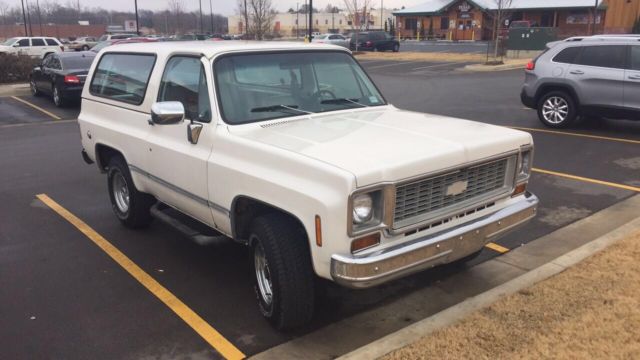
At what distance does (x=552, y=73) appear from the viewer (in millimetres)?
11039

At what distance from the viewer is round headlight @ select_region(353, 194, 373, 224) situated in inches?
128

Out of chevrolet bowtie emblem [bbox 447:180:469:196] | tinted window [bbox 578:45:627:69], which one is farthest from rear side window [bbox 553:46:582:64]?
chevrolet bowtie emblem [bbox 447:180:469:196]

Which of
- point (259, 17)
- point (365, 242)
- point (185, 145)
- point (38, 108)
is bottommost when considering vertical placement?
point (38, 108)

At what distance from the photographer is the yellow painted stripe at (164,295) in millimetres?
3742

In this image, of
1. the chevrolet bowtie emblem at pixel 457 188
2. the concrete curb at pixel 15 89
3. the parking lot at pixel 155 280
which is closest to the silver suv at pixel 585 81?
the parking lot at pixel 155 280

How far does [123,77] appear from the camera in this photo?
5688 millimetres

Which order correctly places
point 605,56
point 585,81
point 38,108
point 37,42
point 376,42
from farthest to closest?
1. point 376,42
2. point 37,42
3. point 38,108
4. point 585,81
5. point 605,56

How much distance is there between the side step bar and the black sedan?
40.0 feet

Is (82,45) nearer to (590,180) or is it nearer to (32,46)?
(32,46)

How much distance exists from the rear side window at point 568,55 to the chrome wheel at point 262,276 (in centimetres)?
909

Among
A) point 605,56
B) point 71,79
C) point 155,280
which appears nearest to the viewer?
point 155,280

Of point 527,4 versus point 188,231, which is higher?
point 527,4

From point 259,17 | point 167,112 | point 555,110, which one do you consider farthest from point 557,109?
point 259,17

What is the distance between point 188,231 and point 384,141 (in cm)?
187
